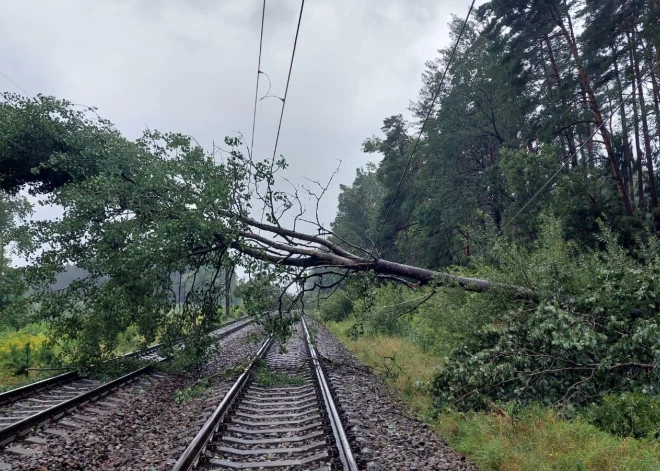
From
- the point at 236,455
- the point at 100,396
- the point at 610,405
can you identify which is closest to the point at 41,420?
the point at 100,396

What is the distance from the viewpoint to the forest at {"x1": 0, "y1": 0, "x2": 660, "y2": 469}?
22.4ft

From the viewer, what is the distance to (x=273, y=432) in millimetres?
6285

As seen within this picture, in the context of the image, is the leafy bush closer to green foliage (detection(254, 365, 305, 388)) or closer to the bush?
green foliage (detection(254, 365, 305, 388))

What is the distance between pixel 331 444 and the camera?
558 cm

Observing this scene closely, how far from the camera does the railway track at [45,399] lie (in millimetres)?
6241

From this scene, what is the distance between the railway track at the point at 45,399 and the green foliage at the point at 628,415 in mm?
7209

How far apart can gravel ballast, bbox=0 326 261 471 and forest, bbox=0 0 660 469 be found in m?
2.45

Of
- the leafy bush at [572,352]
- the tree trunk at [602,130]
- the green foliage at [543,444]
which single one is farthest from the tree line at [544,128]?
the green foliage at [543,444]

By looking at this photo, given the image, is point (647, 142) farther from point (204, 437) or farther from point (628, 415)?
point (204, 437)

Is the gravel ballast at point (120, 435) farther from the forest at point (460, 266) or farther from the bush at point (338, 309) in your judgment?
the bush at point (338, 309)

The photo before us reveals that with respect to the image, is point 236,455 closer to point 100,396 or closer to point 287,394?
point 287,394

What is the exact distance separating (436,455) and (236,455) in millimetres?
2286

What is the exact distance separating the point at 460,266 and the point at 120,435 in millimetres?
9314

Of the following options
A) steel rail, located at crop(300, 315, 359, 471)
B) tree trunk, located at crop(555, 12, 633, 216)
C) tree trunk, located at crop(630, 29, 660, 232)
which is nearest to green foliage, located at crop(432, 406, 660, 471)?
steel rail, located at crop(300, 315, 359, 471)
